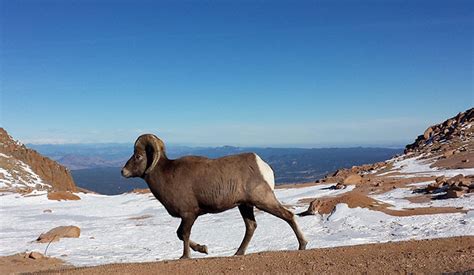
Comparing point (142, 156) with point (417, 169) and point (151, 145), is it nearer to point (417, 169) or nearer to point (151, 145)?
point (151, 145)

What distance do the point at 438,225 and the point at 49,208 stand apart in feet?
117

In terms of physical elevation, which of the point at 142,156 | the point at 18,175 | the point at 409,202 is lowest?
the point at 18,175

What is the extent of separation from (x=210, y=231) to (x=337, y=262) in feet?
60.3

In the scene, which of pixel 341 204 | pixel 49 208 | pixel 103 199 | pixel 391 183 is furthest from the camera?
pixel 103 199

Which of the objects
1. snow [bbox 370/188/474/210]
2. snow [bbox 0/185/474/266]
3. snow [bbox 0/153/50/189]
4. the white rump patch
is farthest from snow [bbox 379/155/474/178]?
snow [bbox 0/153/50/189]

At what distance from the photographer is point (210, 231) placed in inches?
1074

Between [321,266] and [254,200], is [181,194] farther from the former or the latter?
[321,266]

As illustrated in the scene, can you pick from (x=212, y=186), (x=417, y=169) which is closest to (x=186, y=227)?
(x=212, y=186)

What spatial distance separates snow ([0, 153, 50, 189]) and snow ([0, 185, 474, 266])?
135ft

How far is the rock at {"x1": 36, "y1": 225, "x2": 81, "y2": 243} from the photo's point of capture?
85.1ft

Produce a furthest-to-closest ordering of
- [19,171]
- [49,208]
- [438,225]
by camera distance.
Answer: [19,171], [49,208], [438,225]

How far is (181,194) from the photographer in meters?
10.2

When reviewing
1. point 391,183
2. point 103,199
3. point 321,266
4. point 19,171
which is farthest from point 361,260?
point 19,171

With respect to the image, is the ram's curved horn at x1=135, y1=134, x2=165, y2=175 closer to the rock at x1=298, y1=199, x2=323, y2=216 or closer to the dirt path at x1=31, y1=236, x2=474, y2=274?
the dirt path at x1=31, y1=236, x2=474, y2=274
